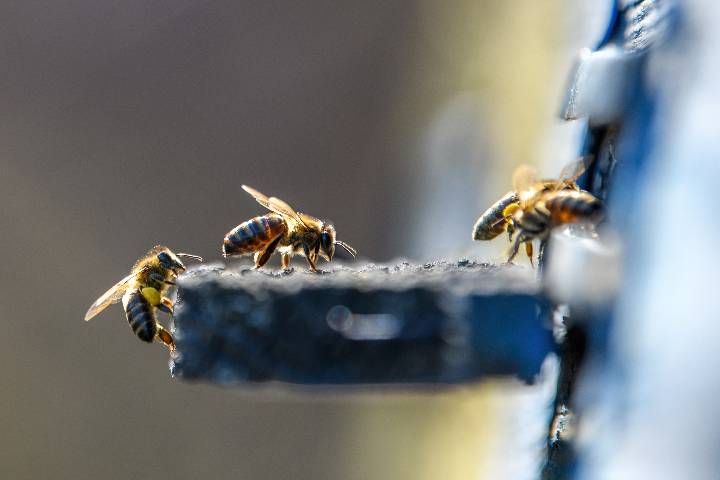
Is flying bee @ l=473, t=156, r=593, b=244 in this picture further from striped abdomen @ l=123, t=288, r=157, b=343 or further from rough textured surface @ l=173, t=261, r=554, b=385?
striped abdomen @ l=123, t=288, r=157, b=343

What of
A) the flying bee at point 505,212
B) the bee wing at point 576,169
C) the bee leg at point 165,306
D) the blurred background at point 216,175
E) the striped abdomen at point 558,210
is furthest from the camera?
the blurred background at point 216,175

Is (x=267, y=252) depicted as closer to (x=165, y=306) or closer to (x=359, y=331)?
(x=165, y=306)

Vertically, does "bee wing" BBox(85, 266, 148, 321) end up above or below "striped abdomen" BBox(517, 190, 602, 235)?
below

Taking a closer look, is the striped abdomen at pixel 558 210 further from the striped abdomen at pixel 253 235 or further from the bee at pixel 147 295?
the bee at pixel 147 295

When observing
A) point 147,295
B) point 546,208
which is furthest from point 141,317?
point 546,208

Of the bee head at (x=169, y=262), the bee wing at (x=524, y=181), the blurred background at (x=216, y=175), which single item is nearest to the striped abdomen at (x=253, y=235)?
the bee head at (x=169, y=262)

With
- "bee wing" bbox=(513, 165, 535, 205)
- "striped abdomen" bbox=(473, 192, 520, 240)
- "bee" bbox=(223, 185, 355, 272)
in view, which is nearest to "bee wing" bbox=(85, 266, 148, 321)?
"bee" bbox=(223, 185, 355, 272)
